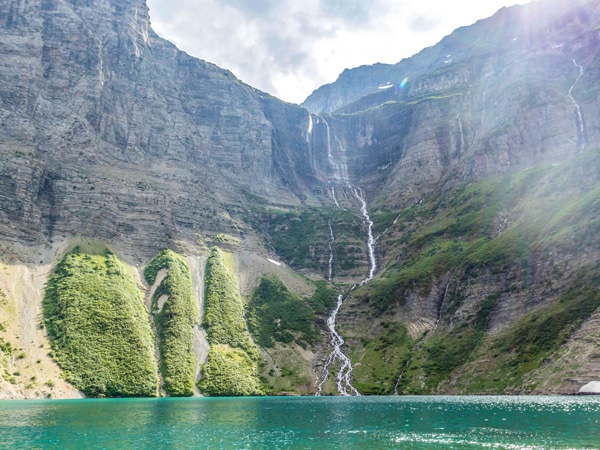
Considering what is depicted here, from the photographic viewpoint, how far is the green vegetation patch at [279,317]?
166875 mm

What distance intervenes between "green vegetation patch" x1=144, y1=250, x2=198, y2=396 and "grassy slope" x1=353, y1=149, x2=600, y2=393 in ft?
174

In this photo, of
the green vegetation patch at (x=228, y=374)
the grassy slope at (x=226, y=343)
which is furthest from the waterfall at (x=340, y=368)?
the grassy slope at (x=226, y=343)

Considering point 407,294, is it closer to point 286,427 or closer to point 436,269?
point 436,269

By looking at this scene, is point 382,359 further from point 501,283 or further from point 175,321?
point 175,321

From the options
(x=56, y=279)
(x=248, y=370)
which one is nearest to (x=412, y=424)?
(x=248, y=370)

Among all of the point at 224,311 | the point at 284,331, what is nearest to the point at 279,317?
the point at 284,331

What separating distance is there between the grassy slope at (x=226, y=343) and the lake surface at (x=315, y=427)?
52763 millimetres

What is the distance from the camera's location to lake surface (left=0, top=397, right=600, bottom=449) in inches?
1977

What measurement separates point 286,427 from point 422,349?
8964 cm

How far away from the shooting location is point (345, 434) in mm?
57719

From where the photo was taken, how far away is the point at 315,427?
6469 cm

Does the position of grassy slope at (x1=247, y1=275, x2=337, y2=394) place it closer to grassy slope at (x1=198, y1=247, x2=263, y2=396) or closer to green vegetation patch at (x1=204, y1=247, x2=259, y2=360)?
grassy slope at (x1=198, y1=247, x2=263, y2=396)

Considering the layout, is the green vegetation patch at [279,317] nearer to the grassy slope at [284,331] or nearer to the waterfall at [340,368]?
the grassy slope at [284,331]

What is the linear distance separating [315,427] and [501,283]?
100201 mm
